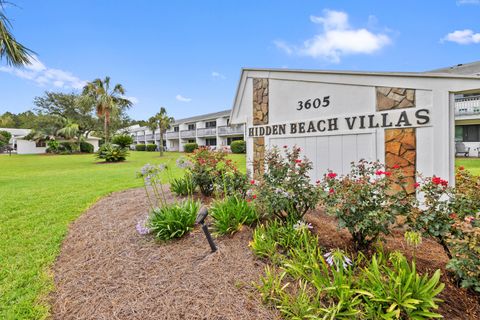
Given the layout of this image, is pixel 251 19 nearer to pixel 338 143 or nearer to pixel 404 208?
pixel 338 143

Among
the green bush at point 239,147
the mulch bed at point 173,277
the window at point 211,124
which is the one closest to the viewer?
the mulch bed at point 173,277

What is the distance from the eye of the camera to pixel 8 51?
824 centimetres

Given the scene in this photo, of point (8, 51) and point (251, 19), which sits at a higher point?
point (251, 19)

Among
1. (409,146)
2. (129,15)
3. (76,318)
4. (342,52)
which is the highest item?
(129,15)

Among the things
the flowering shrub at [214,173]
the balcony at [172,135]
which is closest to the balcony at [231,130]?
the balcony at [172,135]

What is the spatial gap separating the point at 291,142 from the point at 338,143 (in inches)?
43.9

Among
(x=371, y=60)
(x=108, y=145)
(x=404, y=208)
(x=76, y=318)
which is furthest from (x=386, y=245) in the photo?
(x=108, y=145)

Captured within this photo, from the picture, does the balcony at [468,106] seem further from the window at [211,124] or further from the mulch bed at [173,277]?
the window at [211,124]

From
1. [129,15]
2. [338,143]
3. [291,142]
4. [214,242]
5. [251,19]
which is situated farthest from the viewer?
[129,15]

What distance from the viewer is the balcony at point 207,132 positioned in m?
35.9

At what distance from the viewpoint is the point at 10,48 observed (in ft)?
26.6

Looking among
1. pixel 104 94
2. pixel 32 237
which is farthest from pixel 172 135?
pixel 32 237

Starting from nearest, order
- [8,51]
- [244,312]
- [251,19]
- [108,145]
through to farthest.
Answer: [244,312] → [8,51] → [251,19] → [108,145]

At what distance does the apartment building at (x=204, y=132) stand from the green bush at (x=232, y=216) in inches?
987
